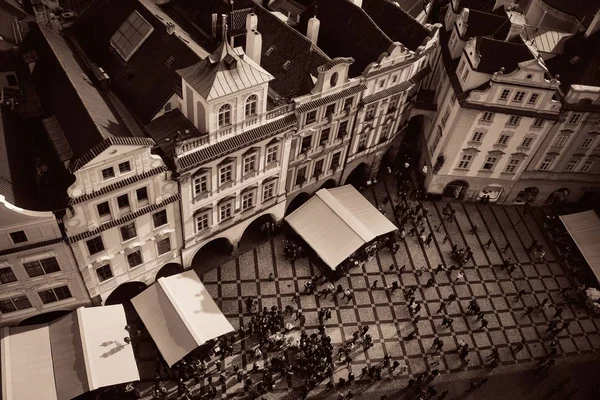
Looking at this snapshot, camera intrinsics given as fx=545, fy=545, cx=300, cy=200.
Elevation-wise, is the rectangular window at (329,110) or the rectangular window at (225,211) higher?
the rectangular window at (329,110)

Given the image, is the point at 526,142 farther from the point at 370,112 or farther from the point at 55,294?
the point at 55,294

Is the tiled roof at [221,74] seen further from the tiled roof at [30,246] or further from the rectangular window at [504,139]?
the rectangular window at [504,139]

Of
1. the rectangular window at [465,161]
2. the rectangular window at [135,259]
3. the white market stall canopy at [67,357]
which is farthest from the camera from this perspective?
the rectangular window at [465,161]

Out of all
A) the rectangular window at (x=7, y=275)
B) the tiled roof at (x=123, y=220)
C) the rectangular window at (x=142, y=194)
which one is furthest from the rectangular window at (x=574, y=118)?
the rectangular window at (x=7, y=275)

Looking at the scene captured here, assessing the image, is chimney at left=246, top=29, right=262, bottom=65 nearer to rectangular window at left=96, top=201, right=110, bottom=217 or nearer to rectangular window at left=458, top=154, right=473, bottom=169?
rectangular window at left=96, top=201, right=110, bottom=217

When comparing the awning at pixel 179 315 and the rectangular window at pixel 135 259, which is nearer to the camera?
the awning at pixel 179 315

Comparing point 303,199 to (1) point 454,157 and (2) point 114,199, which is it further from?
(2) point 114,199
